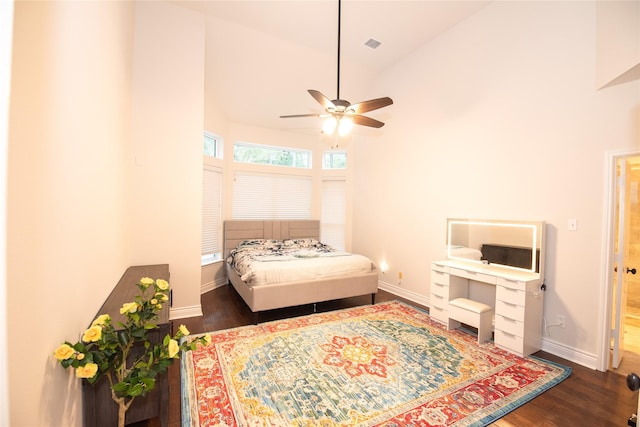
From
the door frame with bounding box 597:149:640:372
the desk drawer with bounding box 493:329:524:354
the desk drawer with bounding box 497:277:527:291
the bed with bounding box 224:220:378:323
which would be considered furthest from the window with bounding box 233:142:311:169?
the door frame with bounding box 597:149:640:372

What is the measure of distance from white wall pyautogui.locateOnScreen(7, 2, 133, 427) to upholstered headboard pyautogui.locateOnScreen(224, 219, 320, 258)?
3.14 meters

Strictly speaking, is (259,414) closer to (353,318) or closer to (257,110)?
(353,318)

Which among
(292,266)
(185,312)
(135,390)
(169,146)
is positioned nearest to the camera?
(135,390)

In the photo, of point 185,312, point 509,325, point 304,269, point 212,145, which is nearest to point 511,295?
point 509,325

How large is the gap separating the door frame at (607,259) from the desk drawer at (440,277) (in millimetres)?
1294

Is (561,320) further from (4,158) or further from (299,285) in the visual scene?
(4,158)

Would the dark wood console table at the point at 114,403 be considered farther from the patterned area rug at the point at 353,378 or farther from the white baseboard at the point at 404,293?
the white baseboard at the point at 404,293

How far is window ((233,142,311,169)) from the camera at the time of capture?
5426mm

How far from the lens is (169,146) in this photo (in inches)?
125

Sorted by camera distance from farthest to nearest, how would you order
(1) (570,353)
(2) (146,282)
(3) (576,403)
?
(1) (570,353) → (3) (576,403) → (2) (146,282)

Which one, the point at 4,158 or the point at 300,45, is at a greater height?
the point at 300,45

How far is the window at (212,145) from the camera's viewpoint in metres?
4.69

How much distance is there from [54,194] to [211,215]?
12.2ft

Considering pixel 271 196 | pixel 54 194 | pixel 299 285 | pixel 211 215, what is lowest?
pixel 299 285
